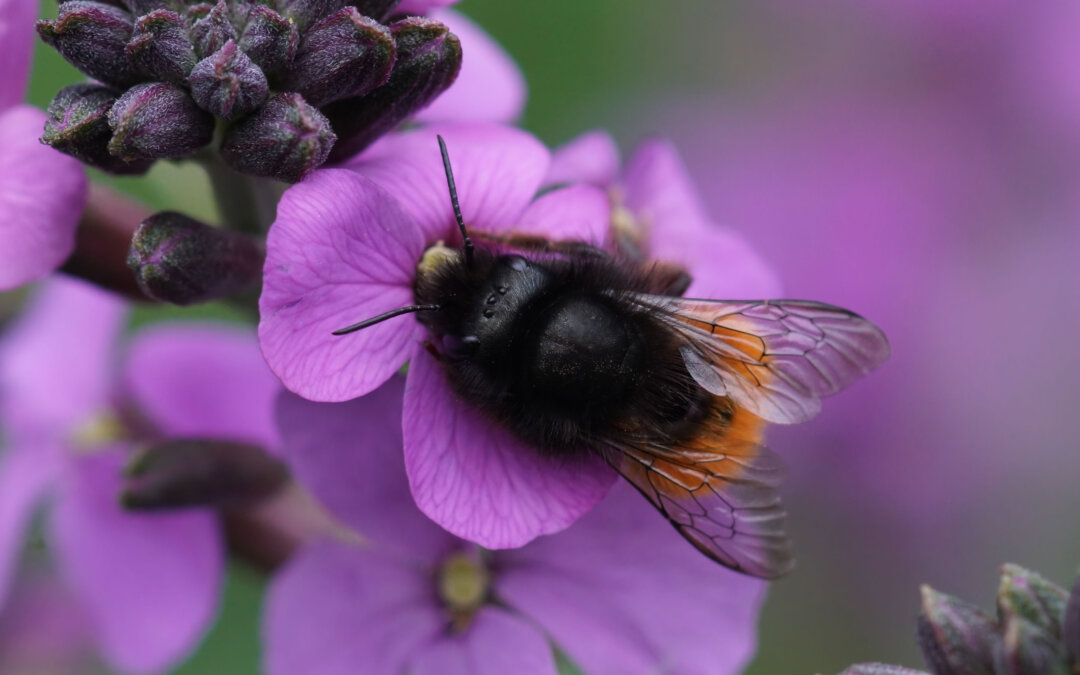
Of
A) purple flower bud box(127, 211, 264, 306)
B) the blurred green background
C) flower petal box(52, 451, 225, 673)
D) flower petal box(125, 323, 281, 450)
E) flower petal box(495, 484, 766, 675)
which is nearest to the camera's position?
purple flower bud box(127, 211, 264, 306)

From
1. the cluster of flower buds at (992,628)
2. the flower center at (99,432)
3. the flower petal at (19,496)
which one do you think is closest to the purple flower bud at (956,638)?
the cluster of flower buds at (992,628)

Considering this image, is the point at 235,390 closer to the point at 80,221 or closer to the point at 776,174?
the point at 80,221

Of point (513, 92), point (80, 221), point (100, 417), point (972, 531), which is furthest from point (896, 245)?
point (80, 221)

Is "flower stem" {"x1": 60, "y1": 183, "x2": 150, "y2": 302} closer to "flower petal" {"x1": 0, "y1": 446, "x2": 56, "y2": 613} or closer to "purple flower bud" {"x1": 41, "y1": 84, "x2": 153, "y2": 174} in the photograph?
"purple flower bud" {"x1": 41, "y1": 84, "x2": 153, "y2": 174}

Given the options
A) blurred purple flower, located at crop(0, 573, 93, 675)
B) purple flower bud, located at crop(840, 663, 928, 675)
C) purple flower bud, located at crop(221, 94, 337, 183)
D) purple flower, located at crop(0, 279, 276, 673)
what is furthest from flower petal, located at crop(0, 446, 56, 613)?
purple flower bud, located at crop(840, 663, 928, 675)

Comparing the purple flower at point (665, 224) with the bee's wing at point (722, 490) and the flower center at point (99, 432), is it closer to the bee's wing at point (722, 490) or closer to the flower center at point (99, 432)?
the bee's wing at point (722, 490)

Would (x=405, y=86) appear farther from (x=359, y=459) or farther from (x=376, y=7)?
(x=359, y=459)
